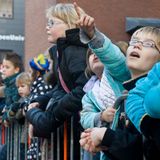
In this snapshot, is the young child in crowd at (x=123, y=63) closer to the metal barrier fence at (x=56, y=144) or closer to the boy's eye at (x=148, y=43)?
the boy's eye at (x=148, y=43)

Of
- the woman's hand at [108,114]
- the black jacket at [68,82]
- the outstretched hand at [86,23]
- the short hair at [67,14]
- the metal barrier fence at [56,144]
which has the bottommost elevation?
the metal barrier fence at [56,144]

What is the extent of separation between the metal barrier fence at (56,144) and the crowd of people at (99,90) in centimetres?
2

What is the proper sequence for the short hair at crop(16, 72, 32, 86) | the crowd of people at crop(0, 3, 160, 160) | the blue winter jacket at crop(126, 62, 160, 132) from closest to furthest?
1. the blue winter jacket at crop(126, 62, 160, 132)
2. the crowd of people at crop(0, 3, 160, 160)
3. the short hair at crop(16, 72, 32, 86)

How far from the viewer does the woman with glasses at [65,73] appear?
4.12 m

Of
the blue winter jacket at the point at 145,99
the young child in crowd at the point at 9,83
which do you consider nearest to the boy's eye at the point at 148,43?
the blue winter jacket at the point at 145,99

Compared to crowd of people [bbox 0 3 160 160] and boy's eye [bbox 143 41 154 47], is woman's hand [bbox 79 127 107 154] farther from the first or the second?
boy's eye [bbox 143 41 154 47]

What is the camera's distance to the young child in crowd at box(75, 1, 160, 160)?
283 cm

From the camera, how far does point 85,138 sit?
3.02 meters

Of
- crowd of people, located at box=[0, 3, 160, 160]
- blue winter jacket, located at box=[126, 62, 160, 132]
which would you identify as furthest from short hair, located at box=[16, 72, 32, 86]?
blue winter jacket, located at box=[126, 62, 160, 132]

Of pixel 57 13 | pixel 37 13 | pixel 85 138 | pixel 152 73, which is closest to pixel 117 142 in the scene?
pixel 85 138

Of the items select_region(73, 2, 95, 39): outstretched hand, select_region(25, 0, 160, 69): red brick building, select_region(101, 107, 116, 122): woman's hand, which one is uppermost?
select_region(25, 0, 160, 69): red brick building

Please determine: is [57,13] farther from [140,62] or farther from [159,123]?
[159,123]

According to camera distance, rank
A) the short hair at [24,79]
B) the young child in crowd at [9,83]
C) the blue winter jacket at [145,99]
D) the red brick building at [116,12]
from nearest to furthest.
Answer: the blue winter jacket at [145,99] < the short hair at [24,79] < the young child in crowd at [9,83] < the red brick building at [116,12]

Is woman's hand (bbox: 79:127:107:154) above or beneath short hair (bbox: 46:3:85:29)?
beneath
